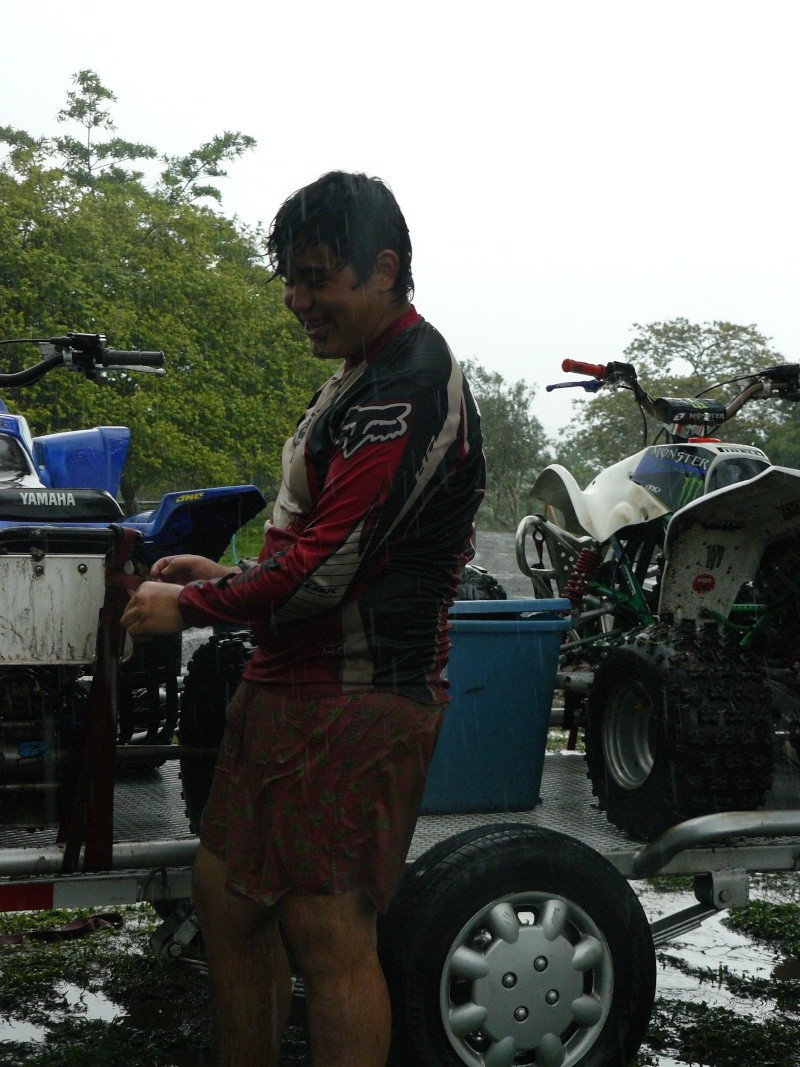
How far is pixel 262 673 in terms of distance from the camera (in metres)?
2.20

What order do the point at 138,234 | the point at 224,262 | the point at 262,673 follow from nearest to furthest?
the point at 262,673, the point at 138,234, the point at 224,262

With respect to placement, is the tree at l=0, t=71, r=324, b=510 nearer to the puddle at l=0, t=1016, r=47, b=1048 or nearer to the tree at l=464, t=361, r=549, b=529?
the tree at l=464, t=361, r=549, b=529

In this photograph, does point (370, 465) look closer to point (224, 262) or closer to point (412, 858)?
Answer: point (412, 858)

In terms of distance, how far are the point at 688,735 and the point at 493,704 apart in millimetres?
527

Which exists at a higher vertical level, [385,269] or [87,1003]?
[385,269]

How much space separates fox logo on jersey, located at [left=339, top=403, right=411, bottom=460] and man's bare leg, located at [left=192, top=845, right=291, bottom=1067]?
812 millimetres

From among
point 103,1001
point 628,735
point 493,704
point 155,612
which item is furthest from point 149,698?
point 155,612

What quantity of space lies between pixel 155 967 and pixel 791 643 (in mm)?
2263

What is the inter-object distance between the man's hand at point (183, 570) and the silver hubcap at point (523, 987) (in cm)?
97

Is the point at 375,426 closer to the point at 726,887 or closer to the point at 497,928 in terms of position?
the point at 497,928

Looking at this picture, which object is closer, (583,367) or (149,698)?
(149,698)

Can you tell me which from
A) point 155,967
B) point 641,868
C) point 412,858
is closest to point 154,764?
point 155,967

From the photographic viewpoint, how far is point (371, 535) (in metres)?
2.00

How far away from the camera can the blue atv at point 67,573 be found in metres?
2.65
